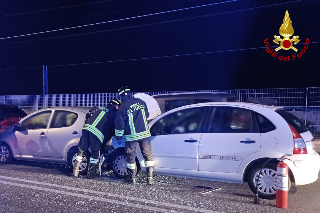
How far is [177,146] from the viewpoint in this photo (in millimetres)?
6863

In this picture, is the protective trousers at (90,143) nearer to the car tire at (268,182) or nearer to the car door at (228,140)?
the car door at (228,140)

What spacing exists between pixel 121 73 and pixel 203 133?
15.0 meters

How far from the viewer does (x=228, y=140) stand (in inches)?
251

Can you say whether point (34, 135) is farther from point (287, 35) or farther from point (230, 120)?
point (287, 35)

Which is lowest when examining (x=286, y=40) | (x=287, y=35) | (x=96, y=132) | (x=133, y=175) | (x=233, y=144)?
(x=133, y=175)

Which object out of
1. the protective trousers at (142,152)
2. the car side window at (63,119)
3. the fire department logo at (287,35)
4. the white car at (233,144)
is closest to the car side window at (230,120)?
the white car at (233,144)

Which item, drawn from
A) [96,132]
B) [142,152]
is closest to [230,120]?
[142,152]

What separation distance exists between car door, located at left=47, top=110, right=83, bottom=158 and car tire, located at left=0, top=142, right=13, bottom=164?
1.42 metres

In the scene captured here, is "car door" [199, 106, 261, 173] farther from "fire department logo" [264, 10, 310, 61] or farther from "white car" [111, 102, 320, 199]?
"fire department logo" [264, 10, 310, 61]

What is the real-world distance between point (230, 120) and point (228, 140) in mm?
362

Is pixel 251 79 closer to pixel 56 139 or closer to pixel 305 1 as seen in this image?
pixel 305 1

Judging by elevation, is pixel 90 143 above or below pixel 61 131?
below

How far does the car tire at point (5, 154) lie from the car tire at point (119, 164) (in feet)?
11.1

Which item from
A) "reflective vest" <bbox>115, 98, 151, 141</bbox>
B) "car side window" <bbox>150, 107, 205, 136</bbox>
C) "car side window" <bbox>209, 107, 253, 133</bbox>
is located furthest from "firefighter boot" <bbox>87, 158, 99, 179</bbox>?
"car side window" <bbox>209, 107, 253, 133</bbox>
